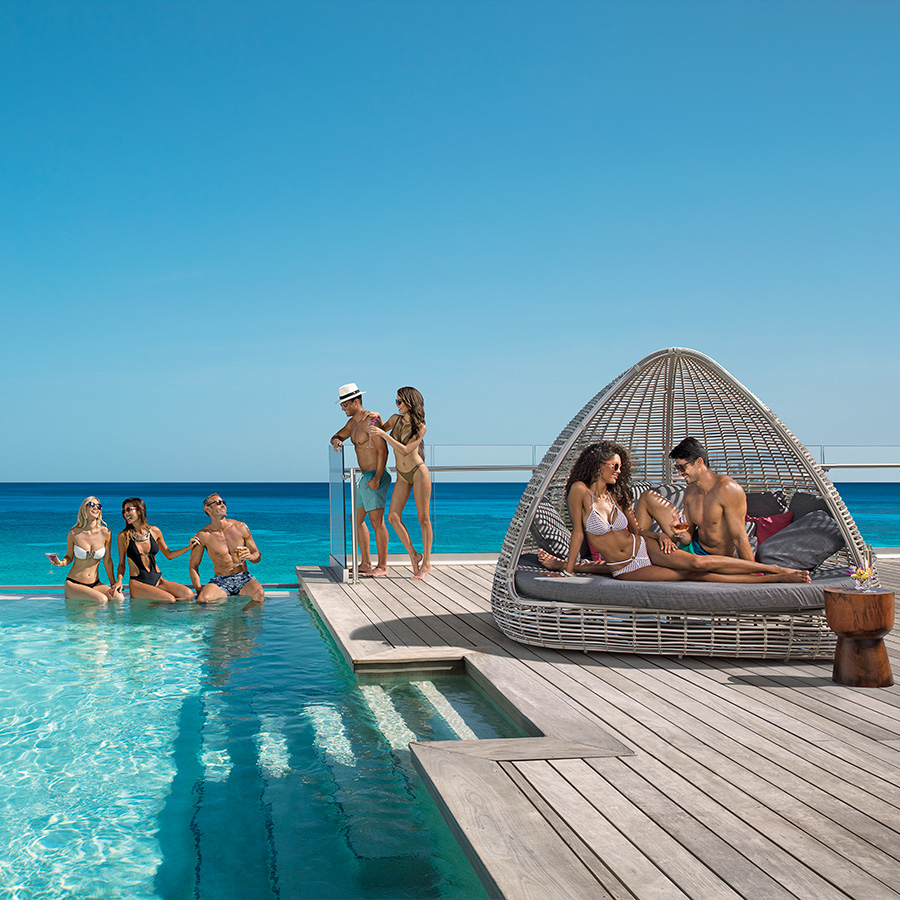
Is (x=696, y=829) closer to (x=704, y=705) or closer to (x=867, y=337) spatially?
(x=704, y=705)

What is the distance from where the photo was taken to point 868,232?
20312 mm

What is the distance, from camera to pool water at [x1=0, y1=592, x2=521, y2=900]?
2654 mm

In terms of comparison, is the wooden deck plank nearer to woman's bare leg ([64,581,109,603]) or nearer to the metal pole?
the metal pole

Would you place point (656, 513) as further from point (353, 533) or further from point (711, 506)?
point (353, 533)

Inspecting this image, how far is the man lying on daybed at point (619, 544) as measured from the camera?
15.3ft

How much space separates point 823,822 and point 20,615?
22.0 feet

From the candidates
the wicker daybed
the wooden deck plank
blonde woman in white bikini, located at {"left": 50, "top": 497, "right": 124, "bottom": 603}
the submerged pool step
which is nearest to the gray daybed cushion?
the wicker daybed

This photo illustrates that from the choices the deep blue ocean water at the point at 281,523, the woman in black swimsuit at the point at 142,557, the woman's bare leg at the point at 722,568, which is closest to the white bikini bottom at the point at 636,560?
the woman's bare leg at the point at 722,568

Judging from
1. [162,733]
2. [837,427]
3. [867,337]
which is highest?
[867,337]

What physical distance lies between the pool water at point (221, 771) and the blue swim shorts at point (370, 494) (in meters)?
1.73

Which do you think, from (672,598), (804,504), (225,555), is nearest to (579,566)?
(672,598)

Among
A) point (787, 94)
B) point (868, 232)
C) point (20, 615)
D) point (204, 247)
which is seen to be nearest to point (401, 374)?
point (204, 247)

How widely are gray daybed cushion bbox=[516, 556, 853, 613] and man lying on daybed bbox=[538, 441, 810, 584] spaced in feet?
0.41

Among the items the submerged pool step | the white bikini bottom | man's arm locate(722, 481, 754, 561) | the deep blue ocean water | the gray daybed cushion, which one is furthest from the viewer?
the deep blue ocean water
